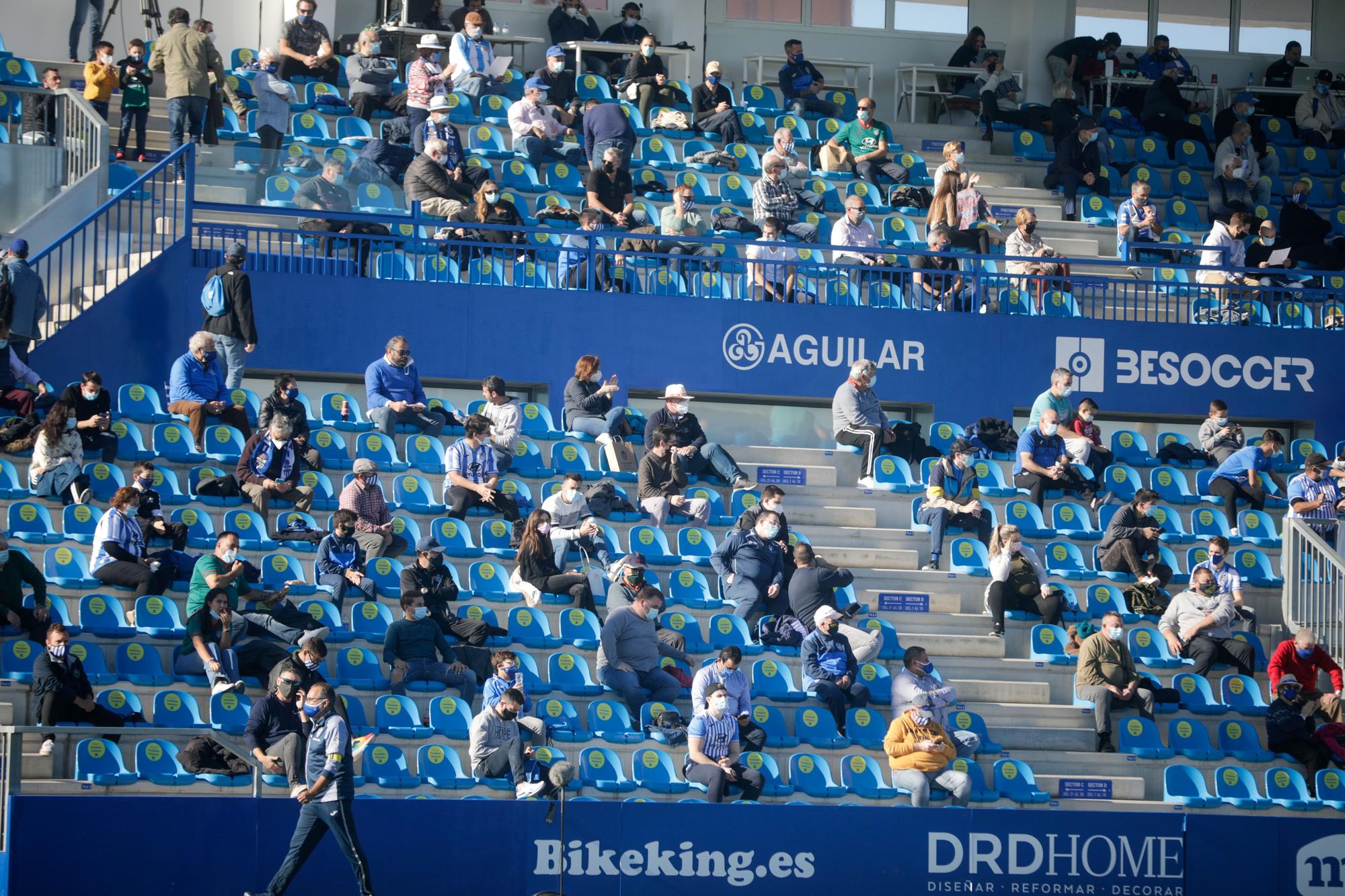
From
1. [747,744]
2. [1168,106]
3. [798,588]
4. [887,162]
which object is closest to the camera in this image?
[747,744]

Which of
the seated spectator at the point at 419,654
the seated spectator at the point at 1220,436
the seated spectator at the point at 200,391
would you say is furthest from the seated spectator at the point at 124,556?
the seated spectator at the point at 1220,436

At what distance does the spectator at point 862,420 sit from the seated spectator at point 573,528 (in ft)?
9.95

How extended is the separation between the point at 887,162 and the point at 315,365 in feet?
22.1

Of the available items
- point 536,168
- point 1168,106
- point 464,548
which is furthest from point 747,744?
point 1168,106

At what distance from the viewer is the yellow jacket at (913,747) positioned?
549 inches

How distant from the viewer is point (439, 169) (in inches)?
744

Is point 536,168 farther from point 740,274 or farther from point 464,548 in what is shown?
point 464,548

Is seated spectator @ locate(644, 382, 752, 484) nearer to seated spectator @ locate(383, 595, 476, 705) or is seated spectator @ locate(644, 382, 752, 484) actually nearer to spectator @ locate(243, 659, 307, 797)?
seated spectator @ locate(383, 595, 476, 705)

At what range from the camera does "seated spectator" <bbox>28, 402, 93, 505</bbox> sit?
14.7 m

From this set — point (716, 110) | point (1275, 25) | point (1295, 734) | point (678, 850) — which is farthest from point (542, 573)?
point (1275, 25)

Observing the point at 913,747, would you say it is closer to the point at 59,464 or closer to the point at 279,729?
the point at 279,729

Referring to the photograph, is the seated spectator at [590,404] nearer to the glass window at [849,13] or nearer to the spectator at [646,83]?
the spectator at [646,83]

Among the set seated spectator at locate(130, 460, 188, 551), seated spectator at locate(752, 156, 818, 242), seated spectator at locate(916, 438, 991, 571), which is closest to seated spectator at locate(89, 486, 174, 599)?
seated spectator at locate(130, 460, 188, 551)

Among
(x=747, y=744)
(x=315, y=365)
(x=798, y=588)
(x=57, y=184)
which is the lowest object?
(x=747, y=744)
